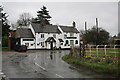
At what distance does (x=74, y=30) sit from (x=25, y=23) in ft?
97.6

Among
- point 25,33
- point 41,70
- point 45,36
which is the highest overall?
point 25,33

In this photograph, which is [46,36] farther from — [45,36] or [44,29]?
[44,29]

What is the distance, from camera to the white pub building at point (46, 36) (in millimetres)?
52406

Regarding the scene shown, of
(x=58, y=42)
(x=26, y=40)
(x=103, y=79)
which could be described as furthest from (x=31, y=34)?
(x=103, y=79)

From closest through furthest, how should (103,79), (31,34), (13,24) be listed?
1. (103,79)
2. (31,34)
3. (13,24)

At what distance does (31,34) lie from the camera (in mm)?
54906

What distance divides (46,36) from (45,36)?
1.19 ft

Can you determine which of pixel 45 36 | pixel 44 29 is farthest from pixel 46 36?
pixel 44 29

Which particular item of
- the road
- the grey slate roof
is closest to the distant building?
the grey slate roof

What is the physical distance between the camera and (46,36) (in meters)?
55.2

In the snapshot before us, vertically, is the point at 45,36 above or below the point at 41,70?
above

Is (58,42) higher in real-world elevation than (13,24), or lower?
lower

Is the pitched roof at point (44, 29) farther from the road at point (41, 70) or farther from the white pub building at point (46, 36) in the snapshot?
the road at point (41, 70)

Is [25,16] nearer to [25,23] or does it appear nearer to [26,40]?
[25,23]
